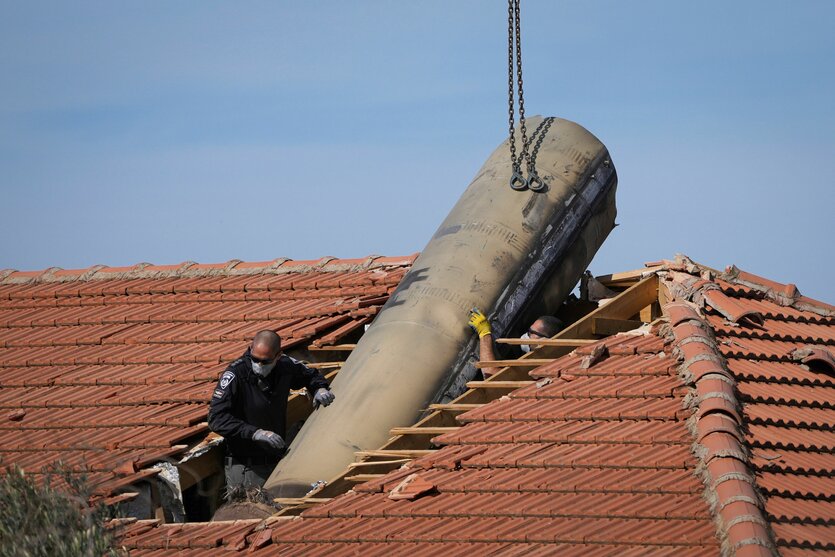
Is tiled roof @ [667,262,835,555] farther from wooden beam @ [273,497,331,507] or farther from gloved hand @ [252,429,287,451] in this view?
gloved hand @ [252,429,287,451]

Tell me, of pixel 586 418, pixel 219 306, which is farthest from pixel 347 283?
pixel 586 418

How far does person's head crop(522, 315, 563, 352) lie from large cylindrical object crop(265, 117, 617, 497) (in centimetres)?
26

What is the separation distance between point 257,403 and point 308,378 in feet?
2.07

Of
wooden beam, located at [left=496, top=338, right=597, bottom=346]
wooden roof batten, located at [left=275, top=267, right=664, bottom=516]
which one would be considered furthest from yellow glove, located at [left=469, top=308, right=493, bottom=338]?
wooden beam, located at [left=496, top=338, right=597, bottom=346]

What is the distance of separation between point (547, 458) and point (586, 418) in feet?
2.61

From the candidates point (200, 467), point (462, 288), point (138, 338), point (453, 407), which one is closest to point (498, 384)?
point (453, 407)

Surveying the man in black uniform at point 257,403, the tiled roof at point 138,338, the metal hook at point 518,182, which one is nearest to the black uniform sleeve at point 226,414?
the man in black uniform at point 257,403

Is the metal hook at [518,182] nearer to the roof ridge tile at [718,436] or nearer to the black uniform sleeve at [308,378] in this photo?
the roof ridge tile at [718,436]

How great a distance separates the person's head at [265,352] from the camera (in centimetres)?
1369

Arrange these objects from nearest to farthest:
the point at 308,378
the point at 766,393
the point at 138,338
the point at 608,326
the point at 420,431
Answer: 1. the point at 766,393
2. the point at 420,431
3. the point at 308,378
4. the point at 608,326
5. the point at 138,338

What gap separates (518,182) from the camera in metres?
15.9

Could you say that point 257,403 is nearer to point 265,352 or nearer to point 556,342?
point 265,352

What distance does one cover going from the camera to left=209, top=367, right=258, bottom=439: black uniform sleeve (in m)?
13.6

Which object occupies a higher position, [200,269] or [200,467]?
[200,269]
